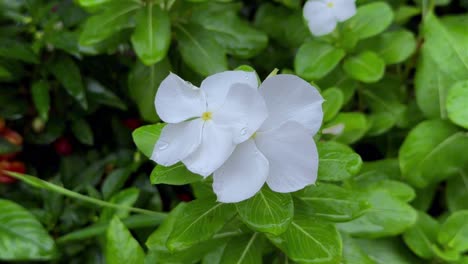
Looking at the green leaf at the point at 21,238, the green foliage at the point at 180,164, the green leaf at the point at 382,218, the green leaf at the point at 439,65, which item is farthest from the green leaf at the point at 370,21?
the green leaf at the point at 21,238

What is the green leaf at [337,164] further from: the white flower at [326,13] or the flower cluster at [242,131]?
the white flower at [326,13]

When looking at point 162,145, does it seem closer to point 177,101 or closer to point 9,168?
point 177,101

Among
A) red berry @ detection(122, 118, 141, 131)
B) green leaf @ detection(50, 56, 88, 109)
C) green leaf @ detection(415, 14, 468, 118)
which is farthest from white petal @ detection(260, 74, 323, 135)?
red berry @ detection(122, 118, 141, 131)

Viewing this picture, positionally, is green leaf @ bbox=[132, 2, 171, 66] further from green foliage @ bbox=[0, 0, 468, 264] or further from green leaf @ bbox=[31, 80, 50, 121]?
green leaf @ bbox=[31, 80, 50, 121]

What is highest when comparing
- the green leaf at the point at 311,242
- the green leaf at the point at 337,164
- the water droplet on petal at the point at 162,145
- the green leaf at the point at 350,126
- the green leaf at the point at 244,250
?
the water droplet on petal at the point at 162,145

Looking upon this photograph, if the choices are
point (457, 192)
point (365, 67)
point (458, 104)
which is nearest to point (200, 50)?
point (365, 67)

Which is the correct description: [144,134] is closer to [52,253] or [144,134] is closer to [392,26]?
[52,253]
